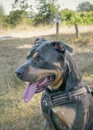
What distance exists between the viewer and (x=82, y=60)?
32.0 ft

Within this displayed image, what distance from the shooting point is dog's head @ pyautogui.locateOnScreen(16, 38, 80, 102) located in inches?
143

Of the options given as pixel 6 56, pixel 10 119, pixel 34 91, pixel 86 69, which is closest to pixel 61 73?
pixel 34 91

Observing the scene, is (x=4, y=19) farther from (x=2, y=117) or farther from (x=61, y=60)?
(x=61, y=60)

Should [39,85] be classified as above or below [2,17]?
above

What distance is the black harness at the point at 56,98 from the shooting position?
378 centimetres

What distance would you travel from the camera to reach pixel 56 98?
12.6 feet

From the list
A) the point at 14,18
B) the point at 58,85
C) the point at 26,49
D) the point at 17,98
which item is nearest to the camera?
the point at 58,85

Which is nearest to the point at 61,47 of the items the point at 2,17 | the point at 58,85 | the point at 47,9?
the point at 58,85

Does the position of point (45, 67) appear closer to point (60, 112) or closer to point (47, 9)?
point (60, 112)

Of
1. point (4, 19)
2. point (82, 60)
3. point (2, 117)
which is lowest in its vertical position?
point (4, 19)

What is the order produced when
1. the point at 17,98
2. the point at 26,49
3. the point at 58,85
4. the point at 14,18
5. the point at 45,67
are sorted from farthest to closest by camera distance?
1. the point at 14,18
2. the point at 26,49
3. the point at 17,98
4. the point at 58,85
5. the point at 45,67

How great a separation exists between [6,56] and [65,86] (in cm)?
760

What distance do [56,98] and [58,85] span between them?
0.15 meters

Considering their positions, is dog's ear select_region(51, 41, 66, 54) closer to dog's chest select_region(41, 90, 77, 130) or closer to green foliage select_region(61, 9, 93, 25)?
dog's chest select_region(41, 90, 77, 130)
